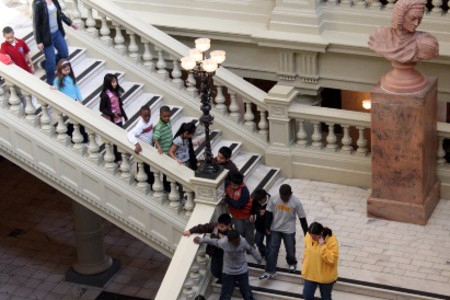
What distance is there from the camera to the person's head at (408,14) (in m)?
17.1

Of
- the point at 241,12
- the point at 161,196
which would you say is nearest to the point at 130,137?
the point at 161,196

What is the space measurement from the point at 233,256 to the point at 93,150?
290 centimetres

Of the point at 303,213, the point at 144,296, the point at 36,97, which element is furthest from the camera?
the point at 144,296

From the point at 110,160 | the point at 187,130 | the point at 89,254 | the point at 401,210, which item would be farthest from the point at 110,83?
the point at 89,254

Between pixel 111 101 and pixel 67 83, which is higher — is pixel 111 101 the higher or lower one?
the lower one

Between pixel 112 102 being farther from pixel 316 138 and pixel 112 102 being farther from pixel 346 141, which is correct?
pixel 346 141

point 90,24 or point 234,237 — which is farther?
point 90,24

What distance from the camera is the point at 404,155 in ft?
58.8

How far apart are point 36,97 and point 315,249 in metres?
4.73

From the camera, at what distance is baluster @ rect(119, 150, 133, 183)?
1812cm

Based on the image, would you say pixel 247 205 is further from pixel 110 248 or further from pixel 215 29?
pixel 110 248

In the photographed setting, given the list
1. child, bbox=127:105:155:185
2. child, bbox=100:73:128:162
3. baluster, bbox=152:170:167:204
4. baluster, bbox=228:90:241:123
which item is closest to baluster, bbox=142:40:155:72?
baluster, bbox=228:90:241:123

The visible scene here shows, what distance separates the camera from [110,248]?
75.9 feet

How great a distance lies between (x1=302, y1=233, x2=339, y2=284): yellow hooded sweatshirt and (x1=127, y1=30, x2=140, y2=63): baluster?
5.52 metres
